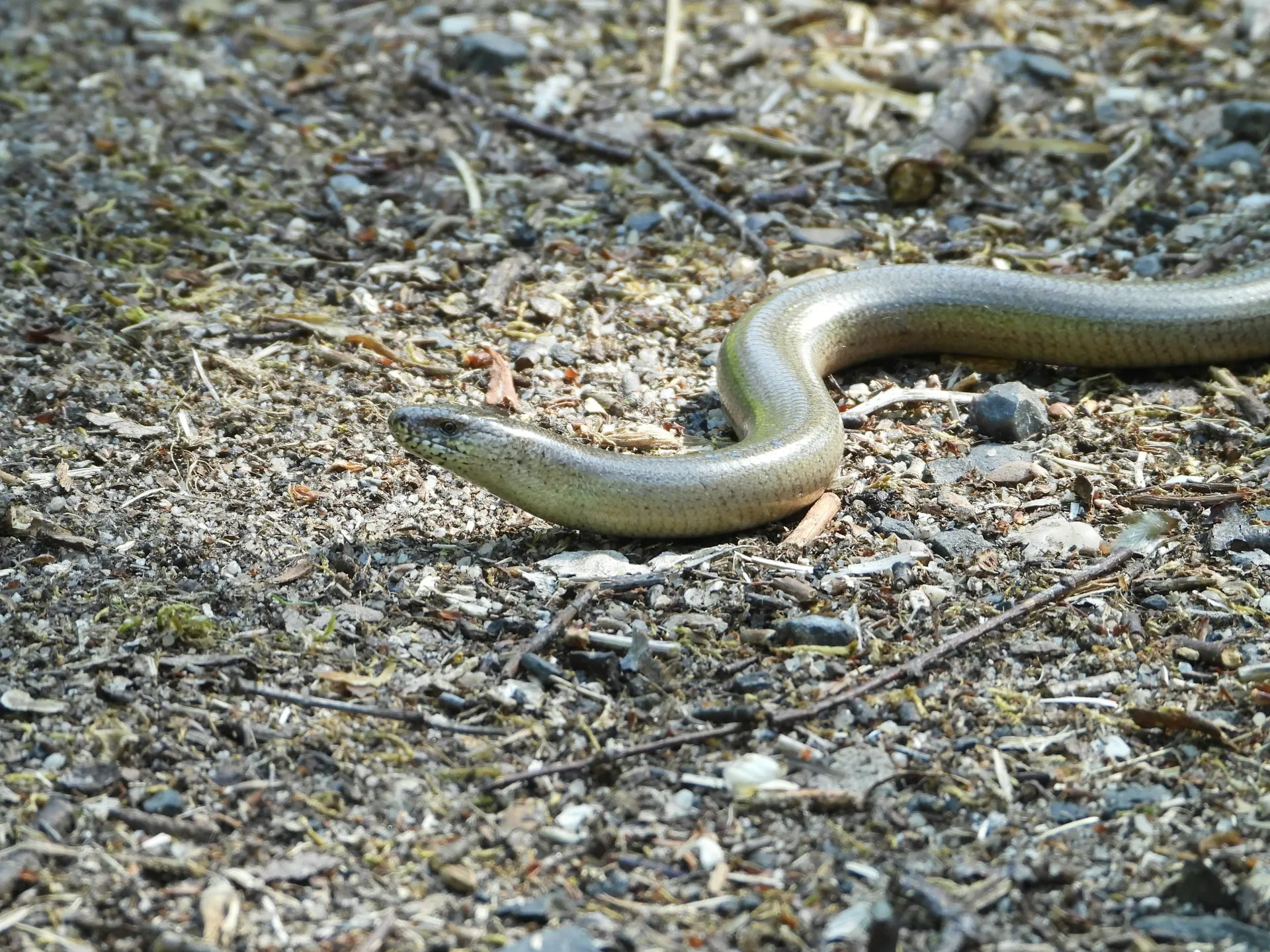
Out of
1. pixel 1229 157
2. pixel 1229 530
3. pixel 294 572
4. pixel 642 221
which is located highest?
pixel 1229 157

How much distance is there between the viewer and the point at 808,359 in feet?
17.7

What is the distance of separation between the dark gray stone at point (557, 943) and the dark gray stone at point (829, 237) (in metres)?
4.06

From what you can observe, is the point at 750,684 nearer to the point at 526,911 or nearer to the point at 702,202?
the point at 526,911

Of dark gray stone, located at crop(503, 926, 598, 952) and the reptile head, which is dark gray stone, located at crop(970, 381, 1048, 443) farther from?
dark gray stone, located at crop(503, 926, 598, 952)

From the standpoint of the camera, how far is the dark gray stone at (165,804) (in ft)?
11.0

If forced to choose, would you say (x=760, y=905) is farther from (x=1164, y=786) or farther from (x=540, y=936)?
(x=1164, y=786)

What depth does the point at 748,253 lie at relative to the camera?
6344 mm

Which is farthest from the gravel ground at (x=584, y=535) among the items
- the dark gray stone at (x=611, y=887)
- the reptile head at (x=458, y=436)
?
the reptile head at (x=458, y=436)

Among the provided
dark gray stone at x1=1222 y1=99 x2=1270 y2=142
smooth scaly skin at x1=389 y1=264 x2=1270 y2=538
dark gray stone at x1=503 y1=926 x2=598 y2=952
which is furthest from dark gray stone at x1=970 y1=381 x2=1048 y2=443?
dark gray stone at x1=503 y1=926 x2=598 y2=952

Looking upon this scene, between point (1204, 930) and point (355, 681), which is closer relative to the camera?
point (1204, 930)

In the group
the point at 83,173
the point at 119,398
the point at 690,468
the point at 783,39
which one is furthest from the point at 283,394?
the point at 783,39

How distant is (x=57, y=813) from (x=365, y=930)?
32.8 inches

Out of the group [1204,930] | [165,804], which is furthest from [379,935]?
[1204,930]

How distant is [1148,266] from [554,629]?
3.62 meters
